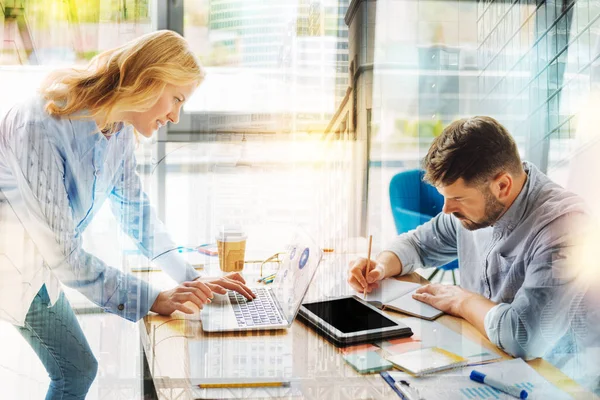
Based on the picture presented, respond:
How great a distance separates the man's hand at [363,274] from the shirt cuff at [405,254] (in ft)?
0.15

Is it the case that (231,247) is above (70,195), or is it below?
below

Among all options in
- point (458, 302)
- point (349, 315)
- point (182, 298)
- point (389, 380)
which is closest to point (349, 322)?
point (349, 315)

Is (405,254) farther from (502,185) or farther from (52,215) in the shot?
(52,215)

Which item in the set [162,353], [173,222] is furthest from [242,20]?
[162,353]

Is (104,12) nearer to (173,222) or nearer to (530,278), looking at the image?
(173,222)

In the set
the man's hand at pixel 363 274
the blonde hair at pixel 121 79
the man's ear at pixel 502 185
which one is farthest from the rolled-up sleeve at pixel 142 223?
the man's ear at pixel 502 185

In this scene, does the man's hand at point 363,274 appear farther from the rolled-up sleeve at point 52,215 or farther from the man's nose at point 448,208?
the rolled-up sleeve at point 52,215

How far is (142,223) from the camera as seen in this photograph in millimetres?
1092

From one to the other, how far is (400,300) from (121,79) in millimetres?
748

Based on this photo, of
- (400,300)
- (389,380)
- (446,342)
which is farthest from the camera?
(400,300)

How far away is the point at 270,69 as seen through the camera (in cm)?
113

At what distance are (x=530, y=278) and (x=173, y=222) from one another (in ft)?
2.54

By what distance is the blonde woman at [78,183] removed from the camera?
3.10 feet

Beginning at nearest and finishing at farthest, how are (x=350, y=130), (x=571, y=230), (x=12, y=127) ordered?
(x=12, y=127), (x=571, y=230), (x=350, y=130)
